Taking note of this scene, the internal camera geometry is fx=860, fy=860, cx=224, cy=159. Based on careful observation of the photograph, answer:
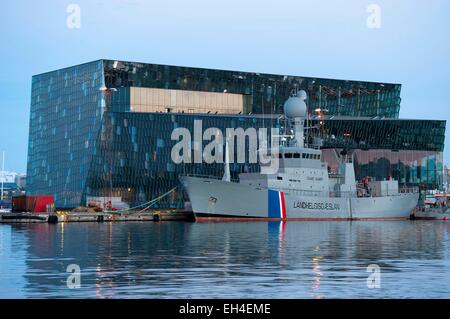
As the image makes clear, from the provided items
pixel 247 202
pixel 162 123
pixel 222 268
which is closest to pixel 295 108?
pixel 247 202

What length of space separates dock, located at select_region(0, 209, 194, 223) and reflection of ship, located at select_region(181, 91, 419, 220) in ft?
37.3

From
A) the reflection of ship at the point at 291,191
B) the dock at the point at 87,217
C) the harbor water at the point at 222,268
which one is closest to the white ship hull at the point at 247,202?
the reflection of ship at the point at 291,191

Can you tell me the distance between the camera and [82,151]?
13938 cm

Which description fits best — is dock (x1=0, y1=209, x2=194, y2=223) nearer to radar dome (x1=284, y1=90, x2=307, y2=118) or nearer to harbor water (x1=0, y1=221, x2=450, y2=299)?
radar dome (x1=284, y1=90, x2=307, y2=118)

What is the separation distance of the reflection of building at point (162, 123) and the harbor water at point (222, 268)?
75492 millimetres

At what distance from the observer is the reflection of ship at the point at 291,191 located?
10438cm

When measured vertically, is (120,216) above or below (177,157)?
below

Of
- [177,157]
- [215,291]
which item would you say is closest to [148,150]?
[177,157]

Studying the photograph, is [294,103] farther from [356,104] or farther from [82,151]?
[356,104]

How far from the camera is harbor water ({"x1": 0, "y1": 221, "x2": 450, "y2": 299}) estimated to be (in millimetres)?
30969

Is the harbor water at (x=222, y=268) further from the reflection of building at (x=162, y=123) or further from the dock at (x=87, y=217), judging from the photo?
the reflection of building at (x=162, y=123)

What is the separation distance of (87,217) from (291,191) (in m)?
25.9

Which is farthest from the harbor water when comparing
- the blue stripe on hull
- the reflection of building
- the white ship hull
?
the reflection of building

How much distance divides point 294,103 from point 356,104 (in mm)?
58380
